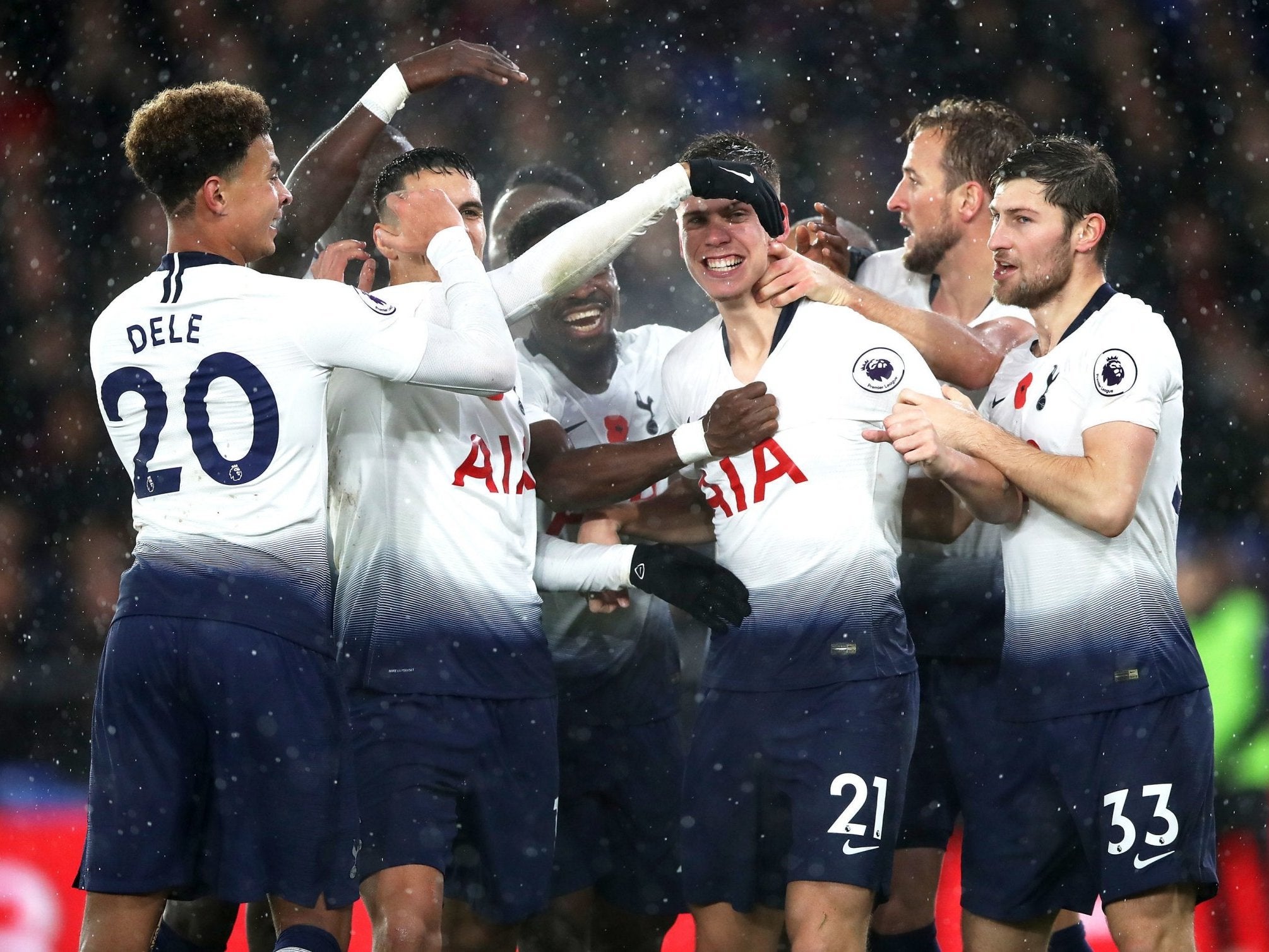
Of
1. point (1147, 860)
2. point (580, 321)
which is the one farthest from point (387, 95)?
point (1147, 860)

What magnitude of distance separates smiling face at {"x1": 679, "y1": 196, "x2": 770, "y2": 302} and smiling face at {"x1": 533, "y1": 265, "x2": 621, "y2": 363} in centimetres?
75

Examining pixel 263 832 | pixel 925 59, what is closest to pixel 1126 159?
pixel 925 59

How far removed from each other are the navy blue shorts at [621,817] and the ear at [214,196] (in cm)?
186

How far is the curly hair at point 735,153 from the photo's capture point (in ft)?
13.0

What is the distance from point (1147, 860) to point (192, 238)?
256 cm

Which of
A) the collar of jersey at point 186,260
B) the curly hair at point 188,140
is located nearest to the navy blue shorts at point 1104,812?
the collar of jersey at point 186,260

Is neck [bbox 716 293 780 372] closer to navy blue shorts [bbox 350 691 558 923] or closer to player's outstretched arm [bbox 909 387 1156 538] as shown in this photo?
player's outstretched arm [bbox 909 387 1156 538]

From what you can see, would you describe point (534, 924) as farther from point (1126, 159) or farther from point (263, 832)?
point (1126, 159)

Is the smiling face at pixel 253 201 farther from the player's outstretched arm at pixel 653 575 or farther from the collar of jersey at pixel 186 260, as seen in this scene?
the player's outstretched arm at pixel 653 575

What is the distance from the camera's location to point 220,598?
116 inches

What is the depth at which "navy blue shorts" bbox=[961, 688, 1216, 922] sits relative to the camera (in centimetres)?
319

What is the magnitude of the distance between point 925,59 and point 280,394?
17.5 ft

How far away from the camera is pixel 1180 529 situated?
259 inches

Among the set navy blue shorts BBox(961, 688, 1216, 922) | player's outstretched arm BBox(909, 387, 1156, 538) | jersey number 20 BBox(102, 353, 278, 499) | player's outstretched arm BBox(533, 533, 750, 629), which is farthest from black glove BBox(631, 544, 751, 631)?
jersey number 20 BBox(102, 353, 278, 499)
